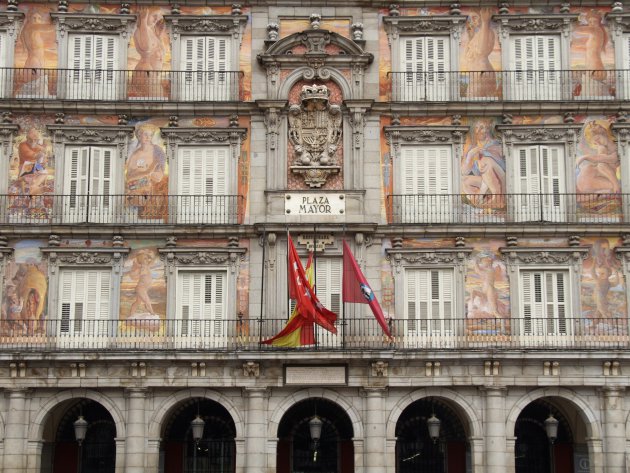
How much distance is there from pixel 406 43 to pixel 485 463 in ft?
40.9

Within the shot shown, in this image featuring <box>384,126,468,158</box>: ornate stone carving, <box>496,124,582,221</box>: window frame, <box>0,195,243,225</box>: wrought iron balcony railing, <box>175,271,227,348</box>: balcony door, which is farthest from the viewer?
<box>384,126,468,158</box>: ornate stone carving

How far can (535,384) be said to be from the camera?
1095 inches

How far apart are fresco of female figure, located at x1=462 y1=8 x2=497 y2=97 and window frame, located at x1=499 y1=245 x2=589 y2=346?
4.88 metres

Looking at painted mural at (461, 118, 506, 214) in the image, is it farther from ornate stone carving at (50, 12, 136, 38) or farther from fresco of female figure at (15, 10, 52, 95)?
fresco of female figure at (15, 10, 52, 95)

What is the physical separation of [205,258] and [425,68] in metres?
8.67

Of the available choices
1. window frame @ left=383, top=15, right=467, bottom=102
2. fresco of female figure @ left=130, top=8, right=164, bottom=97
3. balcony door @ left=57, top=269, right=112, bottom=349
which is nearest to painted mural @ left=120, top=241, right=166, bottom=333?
balcony door @ left=57, top=269, right=112, bottom=349

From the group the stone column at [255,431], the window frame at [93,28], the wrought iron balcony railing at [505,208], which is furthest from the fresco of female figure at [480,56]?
the stone column at [255,431]

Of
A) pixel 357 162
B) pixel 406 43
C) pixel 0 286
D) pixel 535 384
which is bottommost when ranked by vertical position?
pixel 535 384

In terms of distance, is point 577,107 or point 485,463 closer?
point 485,463

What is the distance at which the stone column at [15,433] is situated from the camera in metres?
27.5

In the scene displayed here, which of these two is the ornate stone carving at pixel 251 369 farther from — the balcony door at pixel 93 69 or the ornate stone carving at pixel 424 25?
the ornate stone carving at pixel 424 25

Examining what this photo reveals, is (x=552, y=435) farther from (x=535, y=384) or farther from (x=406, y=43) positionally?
(x=406, y=43)

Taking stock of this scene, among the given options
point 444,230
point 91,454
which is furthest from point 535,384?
point 91,454

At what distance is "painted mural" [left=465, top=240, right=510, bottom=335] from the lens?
28.6 metres
